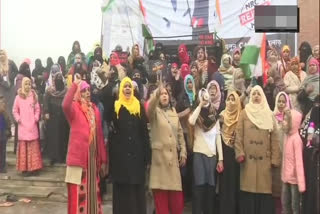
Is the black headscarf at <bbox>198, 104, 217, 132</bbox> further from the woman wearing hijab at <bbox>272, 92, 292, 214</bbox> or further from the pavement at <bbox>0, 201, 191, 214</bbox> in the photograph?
the pavement at <bbox>0, 201, 191, 214</bbox>

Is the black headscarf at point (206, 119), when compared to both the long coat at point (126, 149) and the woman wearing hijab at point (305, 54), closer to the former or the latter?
the long coat at point (126, 149)

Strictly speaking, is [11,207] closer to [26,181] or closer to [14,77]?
[26,181]

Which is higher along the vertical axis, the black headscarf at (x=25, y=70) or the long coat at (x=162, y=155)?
the black headscarf at (x=25, y=70)

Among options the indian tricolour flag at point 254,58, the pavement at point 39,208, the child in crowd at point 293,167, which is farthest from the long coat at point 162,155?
the indian tricolour flag at point 254,58

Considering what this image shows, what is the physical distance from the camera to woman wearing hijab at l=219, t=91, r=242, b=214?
4.12m

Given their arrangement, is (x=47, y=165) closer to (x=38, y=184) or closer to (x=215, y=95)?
(x=38, y=184)

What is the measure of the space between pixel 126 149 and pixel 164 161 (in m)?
0.38

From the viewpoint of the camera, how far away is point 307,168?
12.1 ft

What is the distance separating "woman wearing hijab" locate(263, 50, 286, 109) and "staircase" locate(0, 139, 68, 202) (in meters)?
2.66

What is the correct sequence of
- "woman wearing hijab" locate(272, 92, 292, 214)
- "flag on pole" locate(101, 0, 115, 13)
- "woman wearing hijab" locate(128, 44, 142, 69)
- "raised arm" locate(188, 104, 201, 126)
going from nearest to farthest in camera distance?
"woman wearing hijab" locate(272, 92, 292, 214) → "raised arm" locate(188, 104, 201, 126) → "flag on pole" locate(101, 0, 115, 13) → "woman wearing hijab" locate(128, 44, 142, 69)

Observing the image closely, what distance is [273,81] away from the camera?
185 inches

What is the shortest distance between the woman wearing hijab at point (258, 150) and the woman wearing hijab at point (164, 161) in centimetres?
59

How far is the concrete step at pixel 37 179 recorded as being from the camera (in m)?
5.46

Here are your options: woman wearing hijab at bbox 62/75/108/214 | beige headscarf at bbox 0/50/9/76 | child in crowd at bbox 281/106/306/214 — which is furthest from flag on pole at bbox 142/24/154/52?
child in crowd at bbox 281/106/306/214
